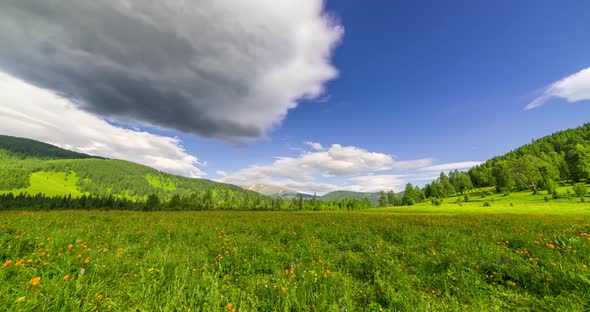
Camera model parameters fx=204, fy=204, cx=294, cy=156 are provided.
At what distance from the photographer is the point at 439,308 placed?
158 inches

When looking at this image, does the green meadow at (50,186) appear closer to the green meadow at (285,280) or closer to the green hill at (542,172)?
the green meadow at (285,280)

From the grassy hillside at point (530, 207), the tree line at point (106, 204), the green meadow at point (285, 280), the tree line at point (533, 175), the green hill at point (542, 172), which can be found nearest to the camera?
the green meadow at point (285, 280)

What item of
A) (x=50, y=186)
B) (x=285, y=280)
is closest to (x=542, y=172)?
(x=285, y=280)

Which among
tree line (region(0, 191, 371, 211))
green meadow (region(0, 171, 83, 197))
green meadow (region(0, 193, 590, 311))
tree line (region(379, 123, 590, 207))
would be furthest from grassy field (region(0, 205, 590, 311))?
green meadow (region(0, 171, 83, 197))

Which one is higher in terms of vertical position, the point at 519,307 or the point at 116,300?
the point at 116,300

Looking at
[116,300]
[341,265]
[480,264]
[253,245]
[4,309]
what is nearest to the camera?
[4,309]

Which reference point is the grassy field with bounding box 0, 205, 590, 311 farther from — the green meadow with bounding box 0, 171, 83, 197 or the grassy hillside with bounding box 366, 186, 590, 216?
the green meadow with bounding box 0, 171, 83, 197

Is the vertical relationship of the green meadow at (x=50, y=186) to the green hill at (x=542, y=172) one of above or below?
below

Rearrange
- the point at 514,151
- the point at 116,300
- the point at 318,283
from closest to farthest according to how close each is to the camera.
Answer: the point at 116,300 < the point at 318,283 < the point at 514,151

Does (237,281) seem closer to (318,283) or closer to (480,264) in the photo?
(318,283)

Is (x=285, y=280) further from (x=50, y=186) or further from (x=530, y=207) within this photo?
(x=50, y=186)

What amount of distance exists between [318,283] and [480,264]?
4.95 m

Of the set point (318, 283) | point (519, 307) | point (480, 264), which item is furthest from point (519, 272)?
point (318, 283)

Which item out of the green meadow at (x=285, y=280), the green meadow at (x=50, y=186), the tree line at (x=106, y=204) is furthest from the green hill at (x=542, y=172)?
the green meadow at (x=50, y=186)
